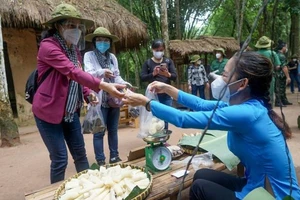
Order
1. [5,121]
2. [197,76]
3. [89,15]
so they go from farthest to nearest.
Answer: [197,76]
[89,15]
[5,121]

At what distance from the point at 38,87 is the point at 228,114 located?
1.46m

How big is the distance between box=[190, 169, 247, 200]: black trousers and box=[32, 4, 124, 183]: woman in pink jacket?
0.81 metres

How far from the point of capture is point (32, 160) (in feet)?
13.7

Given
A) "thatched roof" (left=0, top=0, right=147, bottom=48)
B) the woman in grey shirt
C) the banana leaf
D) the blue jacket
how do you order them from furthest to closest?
the woman in grey shirt → "thatched roof" (left=0, top=0, right=147, bottom=48) → the banana leaf → the blue jacket

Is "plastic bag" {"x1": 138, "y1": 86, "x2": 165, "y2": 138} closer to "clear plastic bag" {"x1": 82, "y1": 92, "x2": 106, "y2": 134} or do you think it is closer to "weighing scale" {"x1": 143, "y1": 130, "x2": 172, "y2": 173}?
"weighing scale" {"x1": 143, "y1": 130, "x2": 172, "y2": 173}

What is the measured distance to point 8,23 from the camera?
614 centimetres

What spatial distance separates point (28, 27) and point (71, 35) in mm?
5365

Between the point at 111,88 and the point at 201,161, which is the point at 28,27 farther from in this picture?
the point at 201,161

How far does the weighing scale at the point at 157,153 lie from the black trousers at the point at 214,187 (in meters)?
0.38

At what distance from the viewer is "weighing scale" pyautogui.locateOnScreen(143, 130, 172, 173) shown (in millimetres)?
2119

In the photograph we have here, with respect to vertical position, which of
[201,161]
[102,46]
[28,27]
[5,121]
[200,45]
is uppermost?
[28,27]

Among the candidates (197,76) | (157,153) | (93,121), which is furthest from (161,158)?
(197,76)

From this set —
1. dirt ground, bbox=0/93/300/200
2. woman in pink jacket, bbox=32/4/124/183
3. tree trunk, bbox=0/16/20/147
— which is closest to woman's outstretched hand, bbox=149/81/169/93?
woman in pink jacket, bbox=32/4/124/183

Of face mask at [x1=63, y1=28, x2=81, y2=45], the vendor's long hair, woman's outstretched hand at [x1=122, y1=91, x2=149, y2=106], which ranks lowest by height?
woman's outstretched hand at [x1=122, y1=91, x2=149, y2=106]
